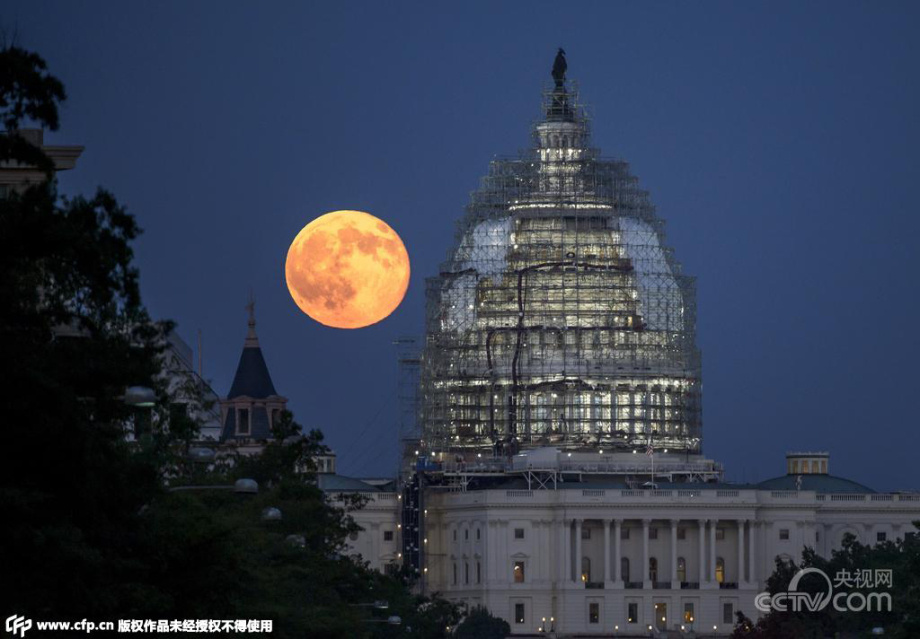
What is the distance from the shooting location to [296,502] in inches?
Answer: 5059

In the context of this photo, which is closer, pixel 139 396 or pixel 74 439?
pixel 74 439

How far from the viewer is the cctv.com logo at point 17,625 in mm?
68688

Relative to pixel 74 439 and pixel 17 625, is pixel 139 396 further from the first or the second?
pixel 17 625

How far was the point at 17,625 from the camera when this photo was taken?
69000mm

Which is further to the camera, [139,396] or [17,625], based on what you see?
[139,396]

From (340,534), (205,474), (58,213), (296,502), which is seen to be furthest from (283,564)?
(58,213)

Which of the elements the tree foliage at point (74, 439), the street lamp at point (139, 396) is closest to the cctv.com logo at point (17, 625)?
the tree foliage at point (74, 439)

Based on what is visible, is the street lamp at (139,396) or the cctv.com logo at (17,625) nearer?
the cctv.com logo at (17,625)

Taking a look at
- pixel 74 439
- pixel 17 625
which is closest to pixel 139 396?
pixel 74 439

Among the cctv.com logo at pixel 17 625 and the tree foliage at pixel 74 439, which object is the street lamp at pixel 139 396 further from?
the cctv.com logo at pixel 17 625

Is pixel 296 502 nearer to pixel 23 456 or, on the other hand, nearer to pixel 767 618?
pixel 23 456

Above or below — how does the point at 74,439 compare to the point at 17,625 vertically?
above

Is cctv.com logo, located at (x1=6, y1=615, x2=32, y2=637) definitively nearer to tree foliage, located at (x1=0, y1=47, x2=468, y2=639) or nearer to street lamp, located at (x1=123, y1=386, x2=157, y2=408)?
tree foliage, located at (x1=0, y1=47, x2=468, y2=639)

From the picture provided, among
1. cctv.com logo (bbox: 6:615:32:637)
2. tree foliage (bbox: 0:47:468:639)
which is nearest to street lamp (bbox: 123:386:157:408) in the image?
tree foliage (bbox: 0:47:468:639)
